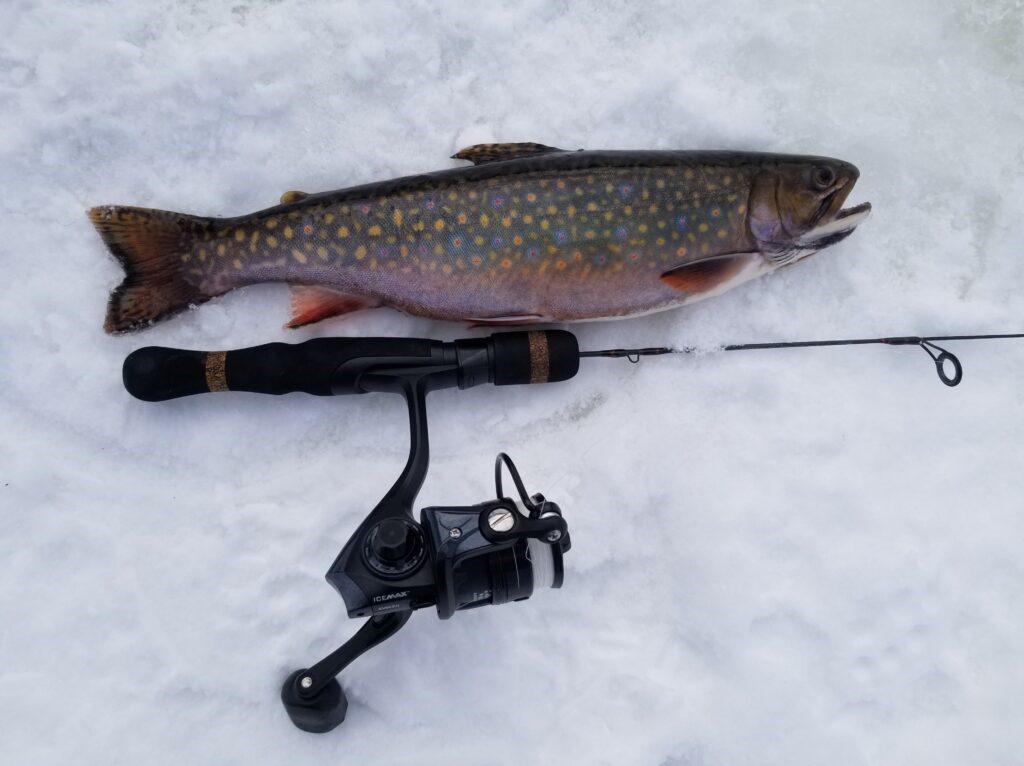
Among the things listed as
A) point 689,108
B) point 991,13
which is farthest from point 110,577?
point 991,13

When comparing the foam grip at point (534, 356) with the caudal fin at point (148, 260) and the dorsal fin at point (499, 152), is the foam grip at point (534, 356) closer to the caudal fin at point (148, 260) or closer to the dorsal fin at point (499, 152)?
the dorsal fin at point (499, 152)

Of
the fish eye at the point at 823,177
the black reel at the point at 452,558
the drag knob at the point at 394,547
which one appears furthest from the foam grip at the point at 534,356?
the fish eye at the point at 823,177

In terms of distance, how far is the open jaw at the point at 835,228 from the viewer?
6.27 feet

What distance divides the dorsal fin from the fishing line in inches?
21.6

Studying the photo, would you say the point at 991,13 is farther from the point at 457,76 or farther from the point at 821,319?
the point at 457,76

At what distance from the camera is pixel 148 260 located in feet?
6.05

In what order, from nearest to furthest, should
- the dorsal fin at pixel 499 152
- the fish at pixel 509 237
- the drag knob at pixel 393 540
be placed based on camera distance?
the drag knob at pixel 393 540 < the fish at pixel 509 237 < the dorsal fin at pixel 499 152

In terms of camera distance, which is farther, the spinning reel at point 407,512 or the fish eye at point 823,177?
the fish eye at point 823,177

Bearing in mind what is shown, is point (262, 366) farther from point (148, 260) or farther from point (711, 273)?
point (711, 273)

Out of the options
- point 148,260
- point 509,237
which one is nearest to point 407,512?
point 509,237

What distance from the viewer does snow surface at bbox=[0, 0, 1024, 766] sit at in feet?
6.07

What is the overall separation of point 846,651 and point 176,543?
1779 millimetres

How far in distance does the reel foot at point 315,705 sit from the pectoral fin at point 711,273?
1.30m

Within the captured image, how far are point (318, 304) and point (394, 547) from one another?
728mm
